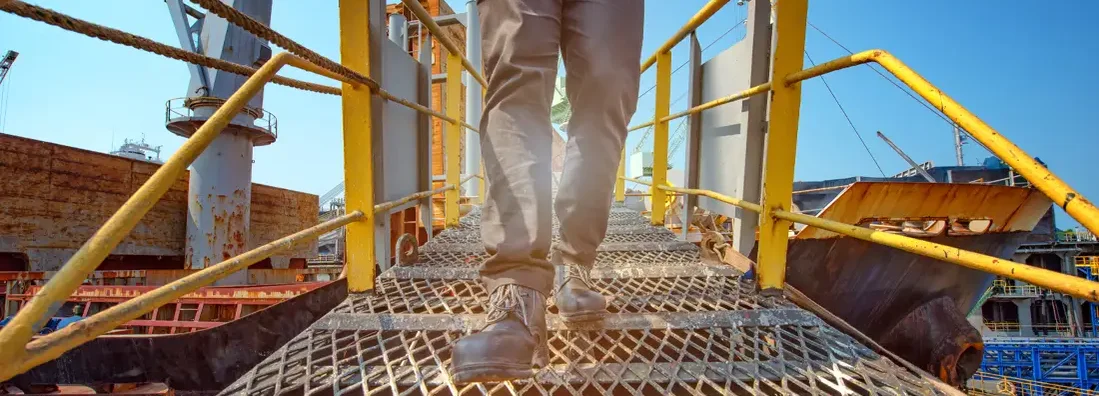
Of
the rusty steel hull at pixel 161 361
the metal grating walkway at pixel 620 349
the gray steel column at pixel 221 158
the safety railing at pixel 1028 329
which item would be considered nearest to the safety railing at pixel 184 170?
the metal grating walkway at pixel 620 349

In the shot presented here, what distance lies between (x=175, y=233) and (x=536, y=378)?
7.56 metres

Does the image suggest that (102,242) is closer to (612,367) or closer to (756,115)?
(612,367)

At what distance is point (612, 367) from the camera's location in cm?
115

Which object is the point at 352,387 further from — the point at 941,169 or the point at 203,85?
the point at 941,169

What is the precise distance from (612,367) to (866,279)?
9.89ft

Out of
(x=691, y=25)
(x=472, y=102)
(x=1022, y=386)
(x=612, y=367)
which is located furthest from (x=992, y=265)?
(x=1022, y=386)

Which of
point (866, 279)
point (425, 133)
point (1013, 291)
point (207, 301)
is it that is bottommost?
point (1013, 291)

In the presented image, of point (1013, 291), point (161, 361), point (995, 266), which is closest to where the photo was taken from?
point (995, 266)

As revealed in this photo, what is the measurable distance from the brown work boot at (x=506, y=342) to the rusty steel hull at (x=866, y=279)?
8.22 ft

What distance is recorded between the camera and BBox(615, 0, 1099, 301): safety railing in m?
0.76

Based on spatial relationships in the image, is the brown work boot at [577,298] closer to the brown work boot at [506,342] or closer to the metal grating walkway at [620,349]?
the metal grating walkway at [620,349]

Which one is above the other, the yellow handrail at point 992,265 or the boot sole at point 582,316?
the yellow handrail at point 992,265

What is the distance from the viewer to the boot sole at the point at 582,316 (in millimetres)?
1352

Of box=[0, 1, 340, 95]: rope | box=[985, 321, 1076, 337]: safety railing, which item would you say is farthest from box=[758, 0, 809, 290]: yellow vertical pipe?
box=[985, 321, 1076, 337]: safety railing
